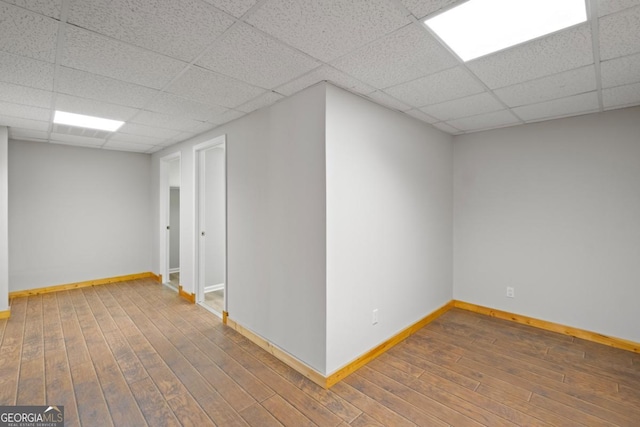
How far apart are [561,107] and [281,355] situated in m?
3.62

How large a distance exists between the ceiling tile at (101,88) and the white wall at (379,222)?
1.69 m

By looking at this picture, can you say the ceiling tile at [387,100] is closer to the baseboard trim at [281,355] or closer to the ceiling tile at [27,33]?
the ceiling tile at [27,33]

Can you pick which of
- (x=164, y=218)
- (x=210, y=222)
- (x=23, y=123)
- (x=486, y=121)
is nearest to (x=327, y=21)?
(x=486, y=121)

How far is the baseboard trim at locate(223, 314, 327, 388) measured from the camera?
240cm

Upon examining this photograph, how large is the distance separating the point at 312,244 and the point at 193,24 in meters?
1.67

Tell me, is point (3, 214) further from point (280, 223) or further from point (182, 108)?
point (280, 223)

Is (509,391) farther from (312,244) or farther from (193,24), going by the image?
(193,24)

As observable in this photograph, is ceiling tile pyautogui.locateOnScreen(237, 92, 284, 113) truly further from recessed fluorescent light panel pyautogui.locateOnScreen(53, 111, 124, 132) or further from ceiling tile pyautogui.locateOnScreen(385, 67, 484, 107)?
recessed fluorescent light panel pyautogui.locateOnScreen(53, 111, 124, 132)

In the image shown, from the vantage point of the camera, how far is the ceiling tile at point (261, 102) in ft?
8.77

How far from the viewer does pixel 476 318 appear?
3.80 m

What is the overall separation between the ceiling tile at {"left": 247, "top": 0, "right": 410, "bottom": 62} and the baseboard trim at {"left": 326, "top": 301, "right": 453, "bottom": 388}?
7.88 feet

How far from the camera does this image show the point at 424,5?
1457 mm

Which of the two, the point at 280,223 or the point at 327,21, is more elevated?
the point at 327,21

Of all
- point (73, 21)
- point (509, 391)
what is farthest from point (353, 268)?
point (73, 21)
